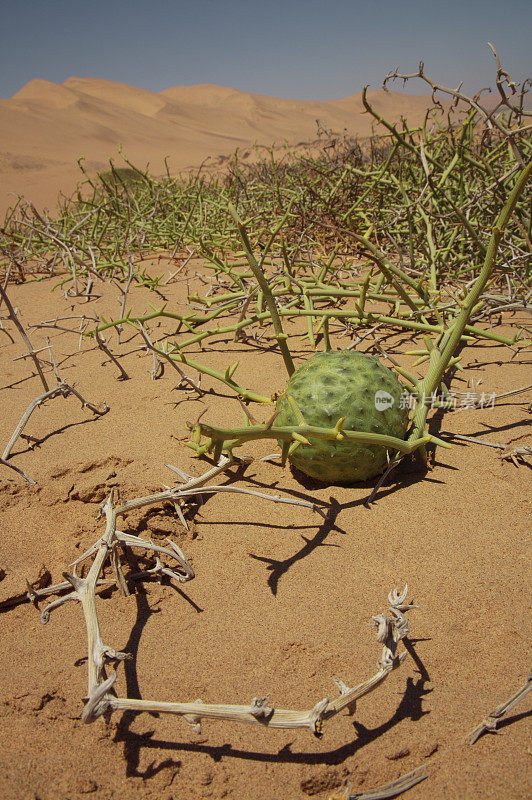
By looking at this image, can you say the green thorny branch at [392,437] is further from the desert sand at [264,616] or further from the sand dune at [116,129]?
the sand dune at [116,129]

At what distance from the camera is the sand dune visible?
11.5 m

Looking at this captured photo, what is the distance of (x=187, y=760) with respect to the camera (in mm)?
922

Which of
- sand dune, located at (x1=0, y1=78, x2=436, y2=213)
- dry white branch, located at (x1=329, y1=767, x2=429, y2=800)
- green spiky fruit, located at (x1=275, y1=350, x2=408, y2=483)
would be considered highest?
sand dune, located at (x1=0, y1=78, x2=436, y2=213)

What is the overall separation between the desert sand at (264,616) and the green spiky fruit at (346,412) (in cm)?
8

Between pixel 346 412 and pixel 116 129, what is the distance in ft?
77.4

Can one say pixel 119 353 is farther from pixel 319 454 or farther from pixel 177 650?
pixel 177 650

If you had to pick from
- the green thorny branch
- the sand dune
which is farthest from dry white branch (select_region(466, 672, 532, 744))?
the sand dune

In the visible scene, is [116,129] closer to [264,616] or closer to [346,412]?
[346,412]

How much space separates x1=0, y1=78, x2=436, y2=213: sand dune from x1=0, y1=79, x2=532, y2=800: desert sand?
2755 mm

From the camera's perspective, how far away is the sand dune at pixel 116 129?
1154 centimetres

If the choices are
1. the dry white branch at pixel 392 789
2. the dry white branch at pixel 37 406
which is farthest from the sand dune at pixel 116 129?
the dry white branch at pixel 392 789

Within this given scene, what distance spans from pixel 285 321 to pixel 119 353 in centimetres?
86

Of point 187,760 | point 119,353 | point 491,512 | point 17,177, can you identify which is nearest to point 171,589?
point 187,760

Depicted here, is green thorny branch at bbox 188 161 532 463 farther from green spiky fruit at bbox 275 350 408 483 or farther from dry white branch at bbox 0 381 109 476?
dry white branch at bbox 0 381 109 476
